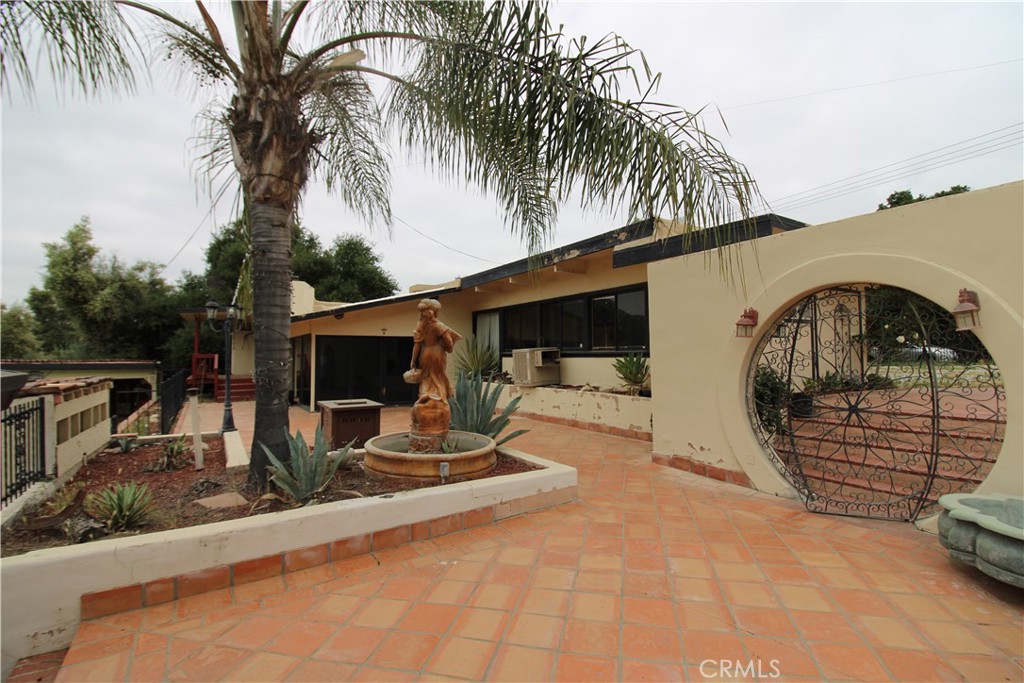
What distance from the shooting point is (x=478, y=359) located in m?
11.2

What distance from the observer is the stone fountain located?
392cm

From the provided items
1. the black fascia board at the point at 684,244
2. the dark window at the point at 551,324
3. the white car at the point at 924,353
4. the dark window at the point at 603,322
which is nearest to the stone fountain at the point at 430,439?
the black fascia board at the point at 684,244

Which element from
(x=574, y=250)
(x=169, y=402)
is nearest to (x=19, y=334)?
(x=169, y=402)

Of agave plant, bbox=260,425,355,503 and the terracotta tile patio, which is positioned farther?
agave plant, bbox=260,425,355,503

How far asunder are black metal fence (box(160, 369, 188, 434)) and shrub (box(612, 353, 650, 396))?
28.6 feet

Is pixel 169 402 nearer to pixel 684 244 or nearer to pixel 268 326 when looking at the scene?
pixel 268 326

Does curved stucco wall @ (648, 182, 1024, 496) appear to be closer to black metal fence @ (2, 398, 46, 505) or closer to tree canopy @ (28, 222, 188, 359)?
black metal fence @ (2, 398, 46, 505)

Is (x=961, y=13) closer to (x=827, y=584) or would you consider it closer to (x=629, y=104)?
(x=629, y=104)

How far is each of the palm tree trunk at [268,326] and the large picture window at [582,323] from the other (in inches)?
245

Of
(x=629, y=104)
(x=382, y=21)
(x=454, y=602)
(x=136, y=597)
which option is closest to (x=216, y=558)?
(x=136, y=597)

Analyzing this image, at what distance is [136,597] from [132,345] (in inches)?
908

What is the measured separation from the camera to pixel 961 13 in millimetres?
3748

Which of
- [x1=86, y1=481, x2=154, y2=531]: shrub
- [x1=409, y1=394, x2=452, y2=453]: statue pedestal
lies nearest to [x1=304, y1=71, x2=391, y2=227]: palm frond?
[x1=409, y1=394, x2=452, y2=453]: statue pedestal

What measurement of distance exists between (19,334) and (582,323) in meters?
27.5
